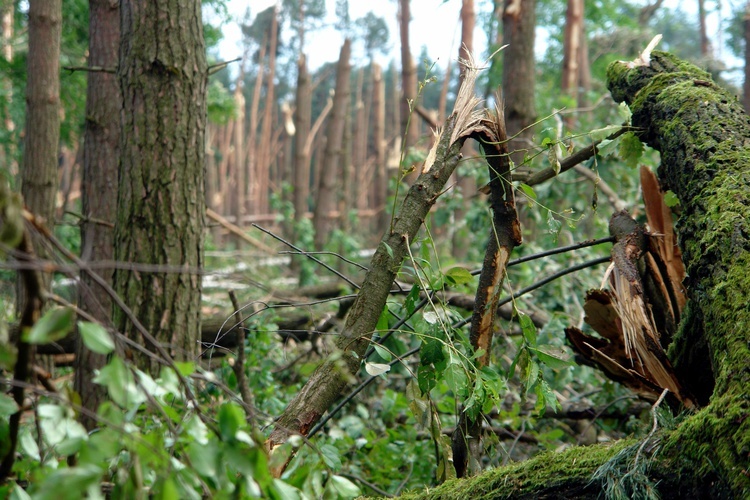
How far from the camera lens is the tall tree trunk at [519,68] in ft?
18.7

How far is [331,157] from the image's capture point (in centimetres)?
1261

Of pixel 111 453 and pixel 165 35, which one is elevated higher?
pixel 165 35

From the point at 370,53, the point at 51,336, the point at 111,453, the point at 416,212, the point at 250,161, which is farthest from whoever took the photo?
the point at 370,53

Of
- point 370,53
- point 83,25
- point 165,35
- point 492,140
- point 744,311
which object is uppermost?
point 370,53

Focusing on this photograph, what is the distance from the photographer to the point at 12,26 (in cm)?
1135

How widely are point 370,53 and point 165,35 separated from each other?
33.6m

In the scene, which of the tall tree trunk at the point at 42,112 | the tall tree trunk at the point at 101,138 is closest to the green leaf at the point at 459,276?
the tall tree trunk at the point at 101,138

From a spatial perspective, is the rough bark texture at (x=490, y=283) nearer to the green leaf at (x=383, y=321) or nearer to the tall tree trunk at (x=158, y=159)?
the green leaf at (x=383, y=321)

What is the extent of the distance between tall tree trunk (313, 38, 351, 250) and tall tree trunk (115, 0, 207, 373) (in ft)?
29.1

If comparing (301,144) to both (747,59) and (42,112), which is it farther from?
(42,112)

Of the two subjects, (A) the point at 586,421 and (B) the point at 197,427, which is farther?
(A) the point at 586,421

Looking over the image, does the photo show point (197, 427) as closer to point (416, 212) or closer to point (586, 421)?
point (416, 212)

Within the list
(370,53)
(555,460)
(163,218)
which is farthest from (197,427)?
(370,53)

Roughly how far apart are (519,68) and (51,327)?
5.33 metres
